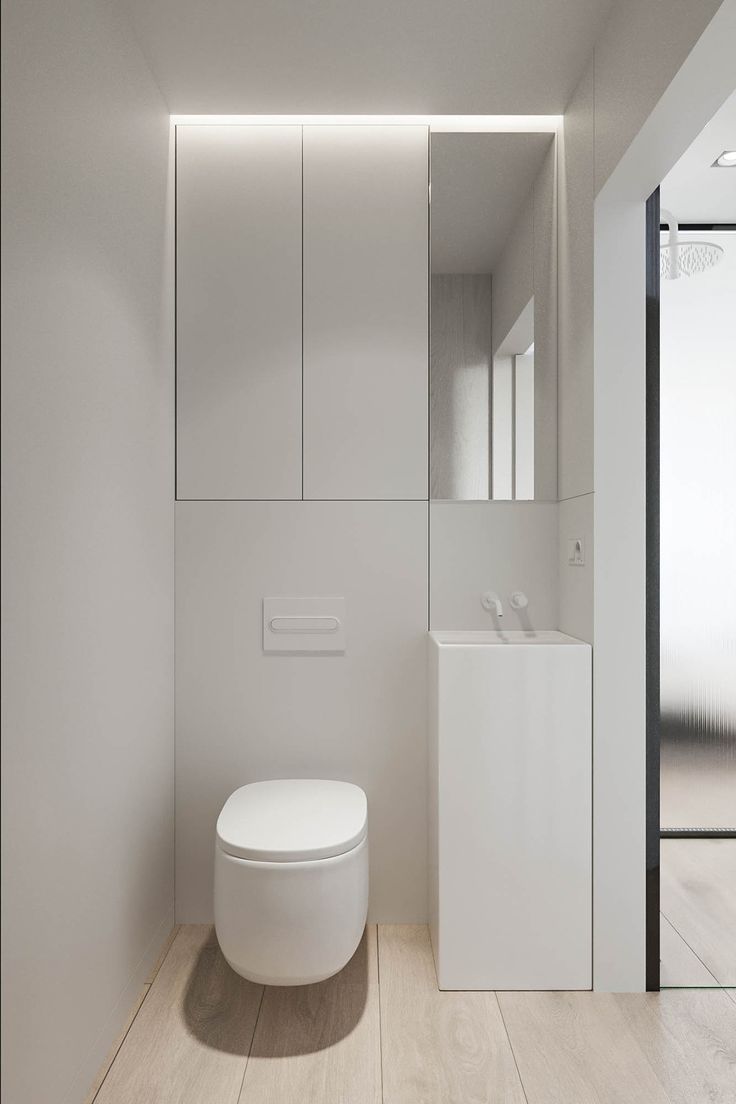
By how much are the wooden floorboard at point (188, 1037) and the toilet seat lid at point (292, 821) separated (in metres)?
0.45

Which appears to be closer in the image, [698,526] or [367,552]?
[367,552]

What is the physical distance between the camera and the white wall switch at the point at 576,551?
86.7 inches

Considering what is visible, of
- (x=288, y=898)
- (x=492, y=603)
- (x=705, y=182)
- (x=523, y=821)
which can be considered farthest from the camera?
(x=705, y=182)

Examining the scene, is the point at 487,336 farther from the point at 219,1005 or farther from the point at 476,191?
the point at 219,1005

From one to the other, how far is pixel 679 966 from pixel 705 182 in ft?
→ 8.05

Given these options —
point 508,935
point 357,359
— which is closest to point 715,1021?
point 508,935

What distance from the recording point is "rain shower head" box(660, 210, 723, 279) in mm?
2777

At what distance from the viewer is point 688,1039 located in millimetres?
1859

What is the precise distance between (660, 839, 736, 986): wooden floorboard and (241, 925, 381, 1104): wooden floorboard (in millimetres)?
935

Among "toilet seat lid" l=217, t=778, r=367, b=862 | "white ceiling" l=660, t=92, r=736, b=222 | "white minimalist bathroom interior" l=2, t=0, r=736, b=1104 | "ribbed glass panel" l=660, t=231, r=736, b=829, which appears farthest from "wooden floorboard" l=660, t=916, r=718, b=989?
"white ceiling" l=660, t=92, r=736, b=222

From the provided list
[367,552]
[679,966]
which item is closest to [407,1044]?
[679,966]

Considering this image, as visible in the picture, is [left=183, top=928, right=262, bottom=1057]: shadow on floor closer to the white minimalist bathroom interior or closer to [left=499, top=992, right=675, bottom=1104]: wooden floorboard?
the white minimalist bathroom interior

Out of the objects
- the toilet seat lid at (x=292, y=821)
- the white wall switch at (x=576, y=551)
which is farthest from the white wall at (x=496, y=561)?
the toilet seat lid at (x=292, y=821)

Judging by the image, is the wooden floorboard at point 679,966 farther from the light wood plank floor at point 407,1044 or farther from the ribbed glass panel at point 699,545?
the ribbed glass panel at point 699,545
